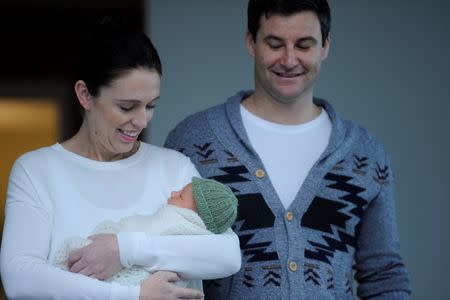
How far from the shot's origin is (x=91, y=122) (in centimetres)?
207

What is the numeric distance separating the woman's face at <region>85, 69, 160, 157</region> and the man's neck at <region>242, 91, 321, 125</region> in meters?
0.51

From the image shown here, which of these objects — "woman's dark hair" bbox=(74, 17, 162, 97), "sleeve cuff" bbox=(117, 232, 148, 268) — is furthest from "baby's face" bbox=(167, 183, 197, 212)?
"woman's dark hair" bbox=(74, 17, 162, 97)

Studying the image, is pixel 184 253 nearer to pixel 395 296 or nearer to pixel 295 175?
pixel 295 175

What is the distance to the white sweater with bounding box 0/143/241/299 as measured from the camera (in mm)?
1840

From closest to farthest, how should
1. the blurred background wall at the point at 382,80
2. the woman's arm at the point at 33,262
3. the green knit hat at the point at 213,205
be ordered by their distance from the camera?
the woman's arm at the point at 33,262
the green knit hat at the point at 213,205
the blurred background wall at the point at 382,80

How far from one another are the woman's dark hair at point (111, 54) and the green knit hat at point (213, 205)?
0.99 ft

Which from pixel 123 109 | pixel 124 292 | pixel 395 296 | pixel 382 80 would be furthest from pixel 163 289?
pixel 382 80

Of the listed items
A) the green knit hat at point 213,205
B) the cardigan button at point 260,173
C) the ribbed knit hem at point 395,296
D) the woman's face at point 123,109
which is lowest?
the ribbed knit hem at point 395,296

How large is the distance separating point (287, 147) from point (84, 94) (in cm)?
65

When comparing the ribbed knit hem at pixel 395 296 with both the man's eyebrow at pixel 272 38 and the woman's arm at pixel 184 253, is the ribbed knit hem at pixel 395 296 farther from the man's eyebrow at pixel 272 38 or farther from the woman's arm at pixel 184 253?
the man's eyebrow at pixel 272 38

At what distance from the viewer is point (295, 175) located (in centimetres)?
241

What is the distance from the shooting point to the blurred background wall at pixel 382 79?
3.63m

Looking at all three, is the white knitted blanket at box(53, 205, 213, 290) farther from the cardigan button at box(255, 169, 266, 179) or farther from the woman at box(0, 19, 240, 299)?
the cardigan button at box(255, 169, 266, 179)

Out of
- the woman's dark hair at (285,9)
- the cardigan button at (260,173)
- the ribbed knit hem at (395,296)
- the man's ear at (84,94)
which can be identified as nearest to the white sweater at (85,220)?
the man's ear at (84,94)
